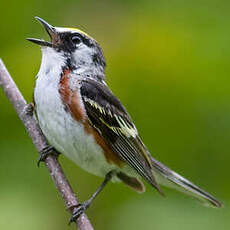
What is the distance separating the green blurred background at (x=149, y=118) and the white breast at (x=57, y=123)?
7cm

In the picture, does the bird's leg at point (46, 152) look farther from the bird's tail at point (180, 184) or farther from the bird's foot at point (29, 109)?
→ the bird's tail at point (180, 184)

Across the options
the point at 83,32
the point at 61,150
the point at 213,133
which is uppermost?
the point at 83,32

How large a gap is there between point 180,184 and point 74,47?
118 cm

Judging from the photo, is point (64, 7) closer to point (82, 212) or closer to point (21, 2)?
point (21, 2)

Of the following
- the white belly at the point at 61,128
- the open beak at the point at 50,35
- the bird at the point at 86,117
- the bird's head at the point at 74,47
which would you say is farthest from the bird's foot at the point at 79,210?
the open beak at the point at 50,35

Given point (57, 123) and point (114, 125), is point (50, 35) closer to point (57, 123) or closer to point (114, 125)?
point (57, 123)

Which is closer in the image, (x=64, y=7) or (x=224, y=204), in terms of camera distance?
(x=224, y=204)

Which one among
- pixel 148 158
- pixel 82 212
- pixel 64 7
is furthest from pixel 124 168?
pixel 64 7

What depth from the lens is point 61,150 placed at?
2873 mm

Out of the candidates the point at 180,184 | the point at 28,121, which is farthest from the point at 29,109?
the point at 180,184

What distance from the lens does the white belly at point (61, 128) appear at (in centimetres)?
279

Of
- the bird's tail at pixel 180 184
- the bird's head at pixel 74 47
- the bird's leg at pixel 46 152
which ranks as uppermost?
the bird's head at pixel 74 47

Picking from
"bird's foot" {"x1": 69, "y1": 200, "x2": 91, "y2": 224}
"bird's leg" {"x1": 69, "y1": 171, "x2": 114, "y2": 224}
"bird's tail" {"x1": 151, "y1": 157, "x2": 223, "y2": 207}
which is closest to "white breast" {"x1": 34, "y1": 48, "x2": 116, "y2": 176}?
"bird's leg" {"x1": 69, "y1": 171, "x2": 114, "y2": 224}

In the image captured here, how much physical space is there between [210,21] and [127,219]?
1.43m
